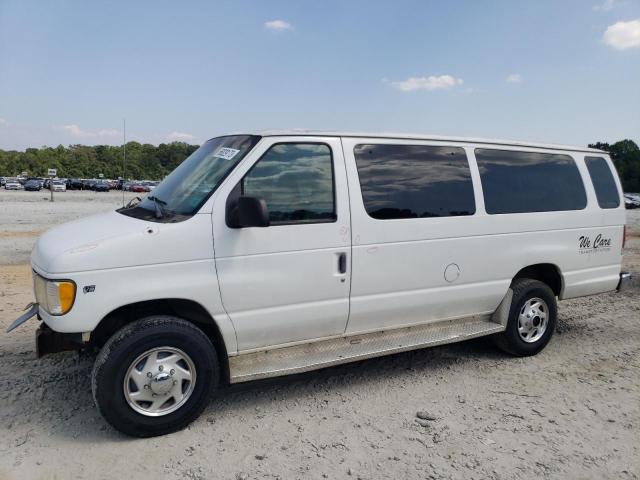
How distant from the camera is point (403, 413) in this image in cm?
386

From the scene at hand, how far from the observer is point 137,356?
11.0ft

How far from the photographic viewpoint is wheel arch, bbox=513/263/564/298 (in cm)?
518

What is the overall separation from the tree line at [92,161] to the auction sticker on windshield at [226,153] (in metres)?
101

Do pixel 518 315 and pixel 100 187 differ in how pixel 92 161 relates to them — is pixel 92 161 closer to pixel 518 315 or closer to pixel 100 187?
pixel 100 187

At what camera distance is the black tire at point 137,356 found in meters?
3.29

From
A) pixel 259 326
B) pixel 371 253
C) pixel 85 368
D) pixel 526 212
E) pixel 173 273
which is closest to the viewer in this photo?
pixel 173 273

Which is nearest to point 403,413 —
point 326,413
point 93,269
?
point 326,413

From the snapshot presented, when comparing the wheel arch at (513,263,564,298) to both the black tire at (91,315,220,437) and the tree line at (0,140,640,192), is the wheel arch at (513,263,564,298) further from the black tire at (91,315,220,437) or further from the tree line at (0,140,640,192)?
the tree line at (0,140,640,192)

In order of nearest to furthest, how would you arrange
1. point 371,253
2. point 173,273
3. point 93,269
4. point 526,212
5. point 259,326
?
1. point 93,269
2. point 173,273
3. point 259,326
4. point 371,253
5. point 526,212

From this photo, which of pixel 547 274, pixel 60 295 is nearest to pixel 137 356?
pixel 60 295

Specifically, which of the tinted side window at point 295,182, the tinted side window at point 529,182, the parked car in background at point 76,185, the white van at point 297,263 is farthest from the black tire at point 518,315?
the parked car in background at point 76,185

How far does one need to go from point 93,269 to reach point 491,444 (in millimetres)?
2908

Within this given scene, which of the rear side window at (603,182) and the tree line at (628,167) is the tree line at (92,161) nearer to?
the tree line at (628,167)

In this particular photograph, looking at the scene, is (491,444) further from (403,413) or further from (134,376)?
(134,376)
